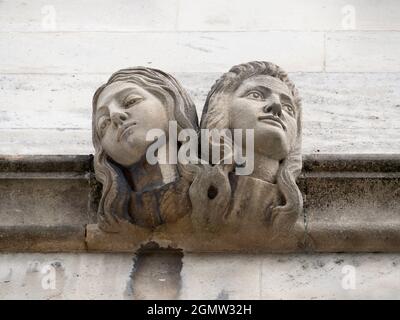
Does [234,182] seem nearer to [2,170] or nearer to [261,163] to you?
[261,163]

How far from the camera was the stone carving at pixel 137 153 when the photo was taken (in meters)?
6.68

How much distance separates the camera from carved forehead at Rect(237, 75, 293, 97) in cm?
689

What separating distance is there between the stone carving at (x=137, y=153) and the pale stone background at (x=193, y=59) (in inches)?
7.4

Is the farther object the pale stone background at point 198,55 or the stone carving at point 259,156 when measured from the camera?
the pale stone background at point 198,55

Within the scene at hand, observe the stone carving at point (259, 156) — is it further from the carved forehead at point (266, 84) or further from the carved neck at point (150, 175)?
the carved neck at point (150, 175)

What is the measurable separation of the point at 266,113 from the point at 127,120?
1.68 ft

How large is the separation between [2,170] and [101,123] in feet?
1.47

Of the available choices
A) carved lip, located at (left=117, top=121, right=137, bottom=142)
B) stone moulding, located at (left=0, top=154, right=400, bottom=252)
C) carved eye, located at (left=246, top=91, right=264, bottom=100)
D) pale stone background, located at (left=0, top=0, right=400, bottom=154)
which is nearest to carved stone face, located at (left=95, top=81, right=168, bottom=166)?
carved lip, located at (left=117, top=121, right=137, bottom=142)

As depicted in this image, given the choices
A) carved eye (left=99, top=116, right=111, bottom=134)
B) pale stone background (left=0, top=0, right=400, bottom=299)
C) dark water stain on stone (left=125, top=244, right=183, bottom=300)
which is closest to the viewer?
dark water stain on stone (left=125, top=244, right=183, bottom=300)

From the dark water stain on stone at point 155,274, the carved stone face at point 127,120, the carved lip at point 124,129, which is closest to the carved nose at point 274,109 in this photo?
the carved stone face at point 127,120

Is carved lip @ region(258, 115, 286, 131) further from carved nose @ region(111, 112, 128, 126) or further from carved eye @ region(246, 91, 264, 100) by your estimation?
carved nose @ region(111, 112, 128, 126)

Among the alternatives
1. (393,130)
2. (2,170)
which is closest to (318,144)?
(393,130)

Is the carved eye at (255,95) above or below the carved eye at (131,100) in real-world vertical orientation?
above

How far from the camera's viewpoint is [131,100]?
6852 millimetres
